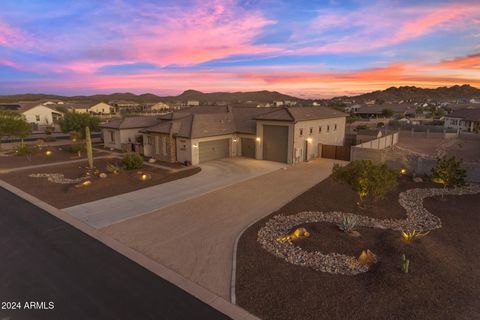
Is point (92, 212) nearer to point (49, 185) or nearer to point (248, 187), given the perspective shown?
point (49, 185)

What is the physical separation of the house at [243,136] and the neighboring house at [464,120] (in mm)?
41580

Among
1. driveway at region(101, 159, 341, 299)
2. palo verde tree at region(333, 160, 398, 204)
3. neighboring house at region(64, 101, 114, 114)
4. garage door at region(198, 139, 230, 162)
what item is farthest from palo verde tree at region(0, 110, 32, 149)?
neighboring house at region(64, 101, 114, 114)

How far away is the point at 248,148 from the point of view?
29312mm

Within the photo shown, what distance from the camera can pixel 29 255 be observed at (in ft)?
34.3

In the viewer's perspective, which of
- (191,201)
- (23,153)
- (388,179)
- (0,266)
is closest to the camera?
(0,266)

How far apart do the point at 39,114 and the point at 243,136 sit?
6158 centimetres

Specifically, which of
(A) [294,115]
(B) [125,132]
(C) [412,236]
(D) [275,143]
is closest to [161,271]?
(C) [412,236]

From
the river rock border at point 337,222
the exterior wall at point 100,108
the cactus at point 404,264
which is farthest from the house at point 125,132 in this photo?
the exterior wall at point 100,108

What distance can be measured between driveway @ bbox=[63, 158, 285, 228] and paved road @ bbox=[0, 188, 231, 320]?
7.19ft

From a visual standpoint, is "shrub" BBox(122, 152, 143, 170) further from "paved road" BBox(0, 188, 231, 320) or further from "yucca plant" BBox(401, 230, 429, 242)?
"yucca plant" BBox(401, 230, 429, 242)

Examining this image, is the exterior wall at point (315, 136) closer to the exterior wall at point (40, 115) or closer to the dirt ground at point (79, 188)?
the dirt ground at point (79, 188)

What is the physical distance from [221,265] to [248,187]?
9760 mm

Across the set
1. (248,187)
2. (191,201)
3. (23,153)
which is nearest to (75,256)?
(191,201)

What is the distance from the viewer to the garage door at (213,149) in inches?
1063
